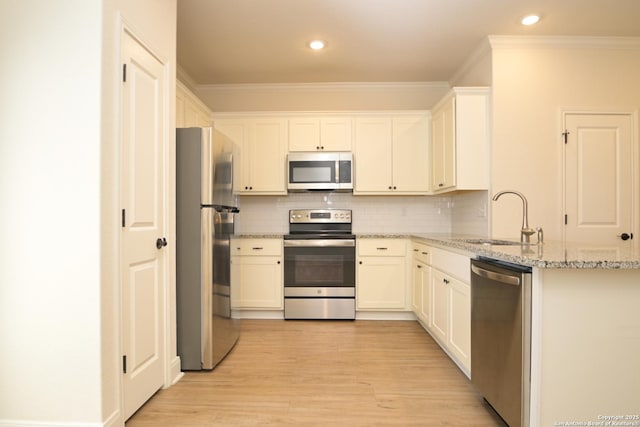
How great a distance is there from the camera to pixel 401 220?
14.5 ft

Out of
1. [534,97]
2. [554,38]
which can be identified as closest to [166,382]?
[534,97]

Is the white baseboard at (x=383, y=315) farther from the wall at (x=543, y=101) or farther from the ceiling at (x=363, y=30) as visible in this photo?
the ceiling at (x=363, y=30)

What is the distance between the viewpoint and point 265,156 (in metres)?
4.14

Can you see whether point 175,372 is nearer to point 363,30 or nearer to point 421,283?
point 421,283

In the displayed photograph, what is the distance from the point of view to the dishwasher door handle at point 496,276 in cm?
165

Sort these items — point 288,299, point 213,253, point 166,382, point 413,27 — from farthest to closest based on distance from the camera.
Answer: point 288,299, point 413,27, point 213,253, point 166,382

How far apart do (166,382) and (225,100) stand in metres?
3.26

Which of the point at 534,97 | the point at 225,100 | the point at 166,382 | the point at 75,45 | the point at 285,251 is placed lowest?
the point at 166,382

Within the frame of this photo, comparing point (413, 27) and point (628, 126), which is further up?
point (413, 27)

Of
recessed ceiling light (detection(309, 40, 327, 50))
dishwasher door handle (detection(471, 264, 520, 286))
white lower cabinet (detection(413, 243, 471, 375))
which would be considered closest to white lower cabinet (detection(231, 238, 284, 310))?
white lower cabinet (detection(413, 243, 471, 375))

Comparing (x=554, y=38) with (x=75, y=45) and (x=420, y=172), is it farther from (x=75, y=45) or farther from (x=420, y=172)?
(x=75, y=45)

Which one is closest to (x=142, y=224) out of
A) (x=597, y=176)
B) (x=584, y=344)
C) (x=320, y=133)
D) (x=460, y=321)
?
(x=460, y=321)

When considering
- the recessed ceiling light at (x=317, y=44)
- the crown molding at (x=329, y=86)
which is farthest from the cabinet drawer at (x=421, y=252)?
the recessed ceiling light at (x=317, y=44)

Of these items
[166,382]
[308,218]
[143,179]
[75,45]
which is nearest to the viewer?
[75,45]
